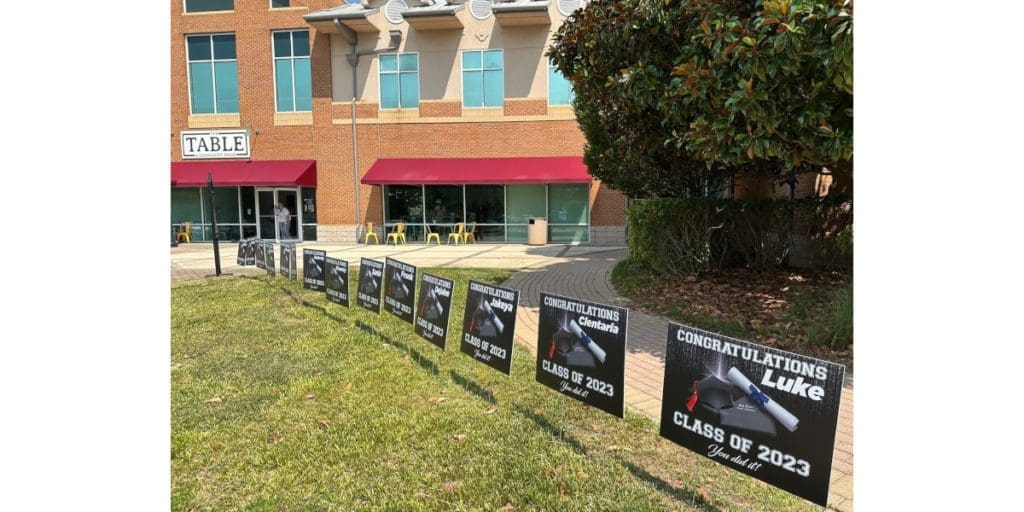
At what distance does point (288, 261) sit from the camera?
11.3m

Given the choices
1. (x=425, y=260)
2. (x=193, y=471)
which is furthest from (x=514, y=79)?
(x=193, y=471)

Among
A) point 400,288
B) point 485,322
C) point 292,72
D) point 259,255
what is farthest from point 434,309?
point 292,72

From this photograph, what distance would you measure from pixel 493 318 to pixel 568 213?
678 inches

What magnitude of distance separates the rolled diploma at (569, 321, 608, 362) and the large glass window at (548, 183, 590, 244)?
17742mm

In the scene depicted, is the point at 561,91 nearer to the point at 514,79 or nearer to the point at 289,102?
the point at 514,79

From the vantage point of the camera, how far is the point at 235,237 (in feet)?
78.7

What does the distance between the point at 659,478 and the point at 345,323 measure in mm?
5385

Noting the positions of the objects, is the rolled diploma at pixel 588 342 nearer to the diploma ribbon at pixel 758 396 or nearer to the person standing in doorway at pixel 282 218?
the diploma ribbon at pixel 758 396

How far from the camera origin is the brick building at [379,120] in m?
21.1

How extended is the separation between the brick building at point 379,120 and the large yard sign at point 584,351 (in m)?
16.3

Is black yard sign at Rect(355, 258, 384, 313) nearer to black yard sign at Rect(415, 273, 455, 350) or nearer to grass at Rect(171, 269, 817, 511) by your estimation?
grass at Rect(171, 269, 817, 511)

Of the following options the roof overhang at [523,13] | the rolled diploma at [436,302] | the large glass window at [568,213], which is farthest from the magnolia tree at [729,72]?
the large glass window at [568,213]

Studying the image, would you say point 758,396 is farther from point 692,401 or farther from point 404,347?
point 404,347

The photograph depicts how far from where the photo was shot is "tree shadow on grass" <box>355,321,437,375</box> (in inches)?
219
